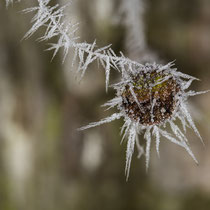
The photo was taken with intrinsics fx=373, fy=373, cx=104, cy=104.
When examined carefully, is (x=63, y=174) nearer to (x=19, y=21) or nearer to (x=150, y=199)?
(x=150, y=199)

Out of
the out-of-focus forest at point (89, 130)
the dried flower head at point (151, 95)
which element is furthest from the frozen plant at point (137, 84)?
the out-of-focus forest at point (89, 130)

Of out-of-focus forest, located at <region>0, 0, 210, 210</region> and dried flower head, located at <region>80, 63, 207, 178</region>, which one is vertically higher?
out-of-focus forest, located at <region>0, 0, 210, 210</region>

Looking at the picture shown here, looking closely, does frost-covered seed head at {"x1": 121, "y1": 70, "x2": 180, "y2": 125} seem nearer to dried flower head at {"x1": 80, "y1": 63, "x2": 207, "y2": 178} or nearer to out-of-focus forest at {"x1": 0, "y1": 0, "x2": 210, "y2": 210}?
dried flower head at {"x1": 80, "y1": 63, "x2": 207, "y2": 178}

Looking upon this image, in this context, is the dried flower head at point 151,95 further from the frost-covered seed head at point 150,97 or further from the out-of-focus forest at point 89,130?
the out-of-focus forest at point 89,130

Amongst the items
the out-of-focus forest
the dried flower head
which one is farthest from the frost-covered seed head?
the out-of-focus forest

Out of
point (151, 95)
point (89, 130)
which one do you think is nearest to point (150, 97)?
point (151, 95)

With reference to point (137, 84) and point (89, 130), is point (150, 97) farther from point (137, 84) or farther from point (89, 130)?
point (89, 130)
